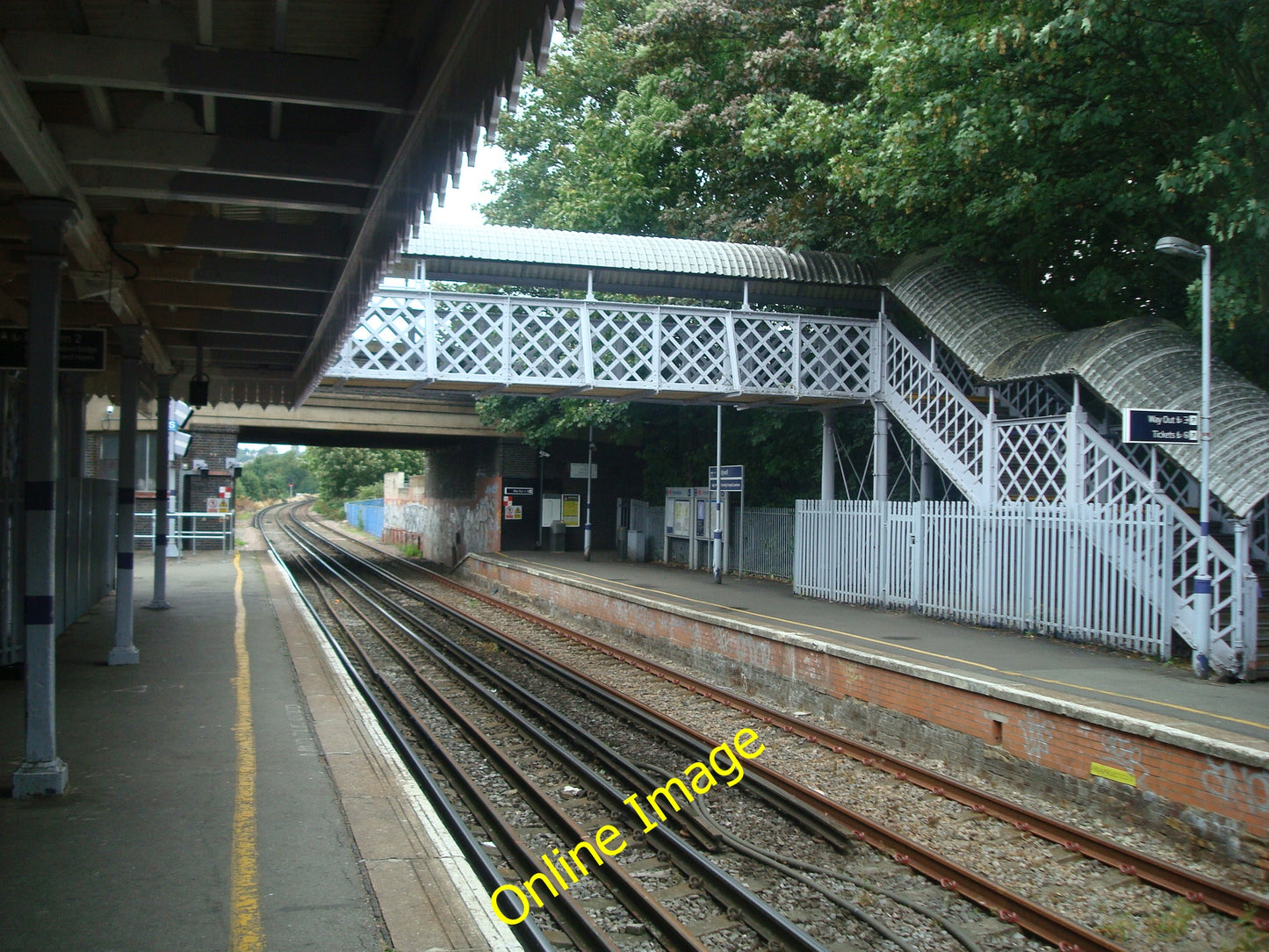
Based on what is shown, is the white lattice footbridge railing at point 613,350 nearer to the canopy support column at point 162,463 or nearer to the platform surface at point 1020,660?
the canopy support column at point 162,463

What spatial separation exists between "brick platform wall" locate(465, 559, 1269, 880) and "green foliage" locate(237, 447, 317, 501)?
11308 centimetres

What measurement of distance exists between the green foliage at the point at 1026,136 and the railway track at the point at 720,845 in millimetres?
7841

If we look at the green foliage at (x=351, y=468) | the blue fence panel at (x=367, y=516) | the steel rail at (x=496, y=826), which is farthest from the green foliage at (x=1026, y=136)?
the green foliage at (x=351, y=468)

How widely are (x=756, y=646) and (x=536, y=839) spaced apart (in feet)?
19.8

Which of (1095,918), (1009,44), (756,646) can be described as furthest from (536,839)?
(1009,44)

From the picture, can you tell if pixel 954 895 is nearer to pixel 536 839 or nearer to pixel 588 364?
pixel 536 839

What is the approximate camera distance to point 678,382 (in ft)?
53.3

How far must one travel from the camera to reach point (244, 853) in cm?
541

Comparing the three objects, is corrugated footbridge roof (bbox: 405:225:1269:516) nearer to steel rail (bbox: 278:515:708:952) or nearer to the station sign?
the station sign

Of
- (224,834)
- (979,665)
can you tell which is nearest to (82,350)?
(224,834)

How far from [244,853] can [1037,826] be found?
5172mm

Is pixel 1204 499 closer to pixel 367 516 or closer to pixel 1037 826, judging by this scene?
pixel 1037 826

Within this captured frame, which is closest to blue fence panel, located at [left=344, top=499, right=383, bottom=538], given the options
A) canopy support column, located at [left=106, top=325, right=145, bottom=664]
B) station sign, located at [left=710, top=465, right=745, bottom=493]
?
station sign, located at [left=710, top=465, right=745, bottom=493]
